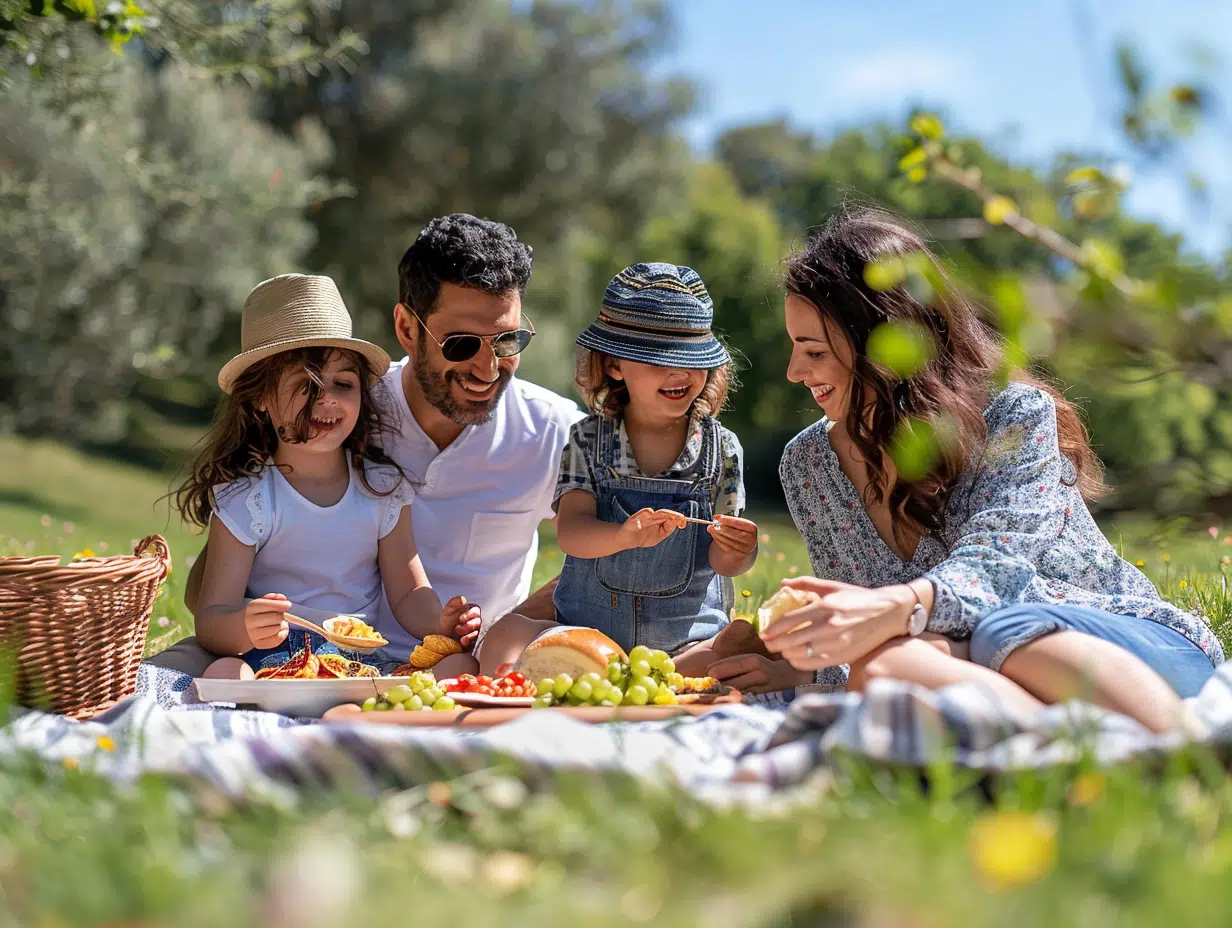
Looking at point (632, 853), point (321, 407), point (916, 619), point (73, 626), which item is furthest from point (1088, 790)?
point (321, 407)

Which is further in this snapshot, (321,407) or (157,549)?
(321,407)

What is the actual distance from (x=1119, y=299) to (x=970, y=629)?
1539 mm

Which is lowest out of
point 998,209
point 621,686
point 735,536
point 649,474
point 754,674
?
point 754,674

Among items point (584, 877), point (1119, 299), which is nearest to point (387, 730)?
point (584, 877)

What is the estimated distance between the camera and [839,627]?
2.89 meters

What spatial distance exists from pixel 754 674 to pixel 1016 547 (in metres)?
0.91

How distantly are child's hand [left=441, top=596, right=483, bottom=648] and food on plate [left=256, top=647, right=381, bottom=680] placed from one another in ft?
1.53

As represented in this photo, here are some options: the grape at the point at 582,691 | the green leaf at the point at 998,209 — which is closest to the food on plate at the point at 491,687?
the grape at the point at 582,691

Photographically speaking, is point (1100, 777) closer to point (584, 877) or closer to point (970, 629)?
point (584, 877)

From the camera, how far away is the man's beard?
183 inches

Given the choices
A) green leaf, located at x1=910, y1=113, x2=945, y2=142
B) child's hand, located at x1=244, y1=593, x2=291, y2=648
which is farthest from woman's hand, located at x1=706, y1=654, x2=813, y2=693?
green leaf, located at x1=910, y1=113, x2=945, y2=142

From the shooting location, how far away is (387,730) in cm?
237

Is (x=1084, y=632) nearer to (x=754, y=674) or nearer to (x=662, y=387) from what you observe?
(x=754, y=674)

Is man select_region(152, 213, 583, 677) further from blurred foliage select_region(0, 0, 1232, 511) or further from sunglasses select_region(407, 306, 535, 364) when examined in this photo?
blurred foliage select_region(0, 0, 1232, 511)
